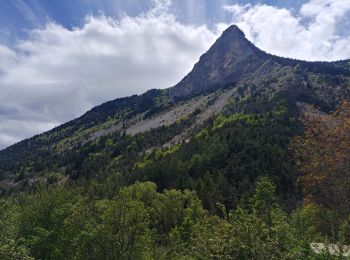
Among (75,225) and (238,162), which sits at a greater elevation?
(75,225)

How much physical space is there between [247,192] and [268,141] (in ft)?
155

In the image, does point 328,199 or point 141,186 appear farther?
point 141,186

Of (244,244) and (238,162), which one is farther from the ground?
(244,244)

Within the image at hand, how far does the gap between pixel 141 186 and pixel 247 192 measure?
3475 centimetres

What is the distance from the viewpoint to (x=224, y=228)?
2327 cm

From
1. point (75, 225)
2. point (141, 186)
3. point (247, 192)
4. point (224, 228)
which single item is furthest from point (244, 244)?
point (247, 192)

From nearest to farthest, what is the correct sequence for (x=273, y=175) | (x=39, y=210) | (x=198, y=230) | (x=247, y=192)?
(x=198, y=230), (x=39, y=210), (x=247, y=192), (x=273, y=175)

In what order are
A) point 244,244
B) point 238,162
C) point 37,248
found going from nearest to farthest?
point 244,244
point 37,248
point 238,162

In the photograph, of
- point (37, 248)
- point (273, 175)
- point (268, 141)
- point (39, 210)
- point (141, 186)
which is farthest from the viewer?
point (268, 141)

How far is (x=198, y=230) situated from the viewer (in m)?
26.9

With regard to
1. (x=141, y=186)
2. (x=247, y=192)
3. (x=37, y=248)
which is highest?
(x=37, y=248)

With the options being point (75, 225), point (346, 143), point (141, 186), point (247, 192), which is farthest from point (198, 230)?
point (247, 192)

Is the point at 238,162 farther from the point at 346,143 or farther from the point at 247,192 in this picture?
the point at 346,143

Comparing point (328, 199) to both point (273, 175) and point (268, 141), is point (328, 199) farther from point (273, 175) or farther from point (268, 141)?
point (268, 141)
